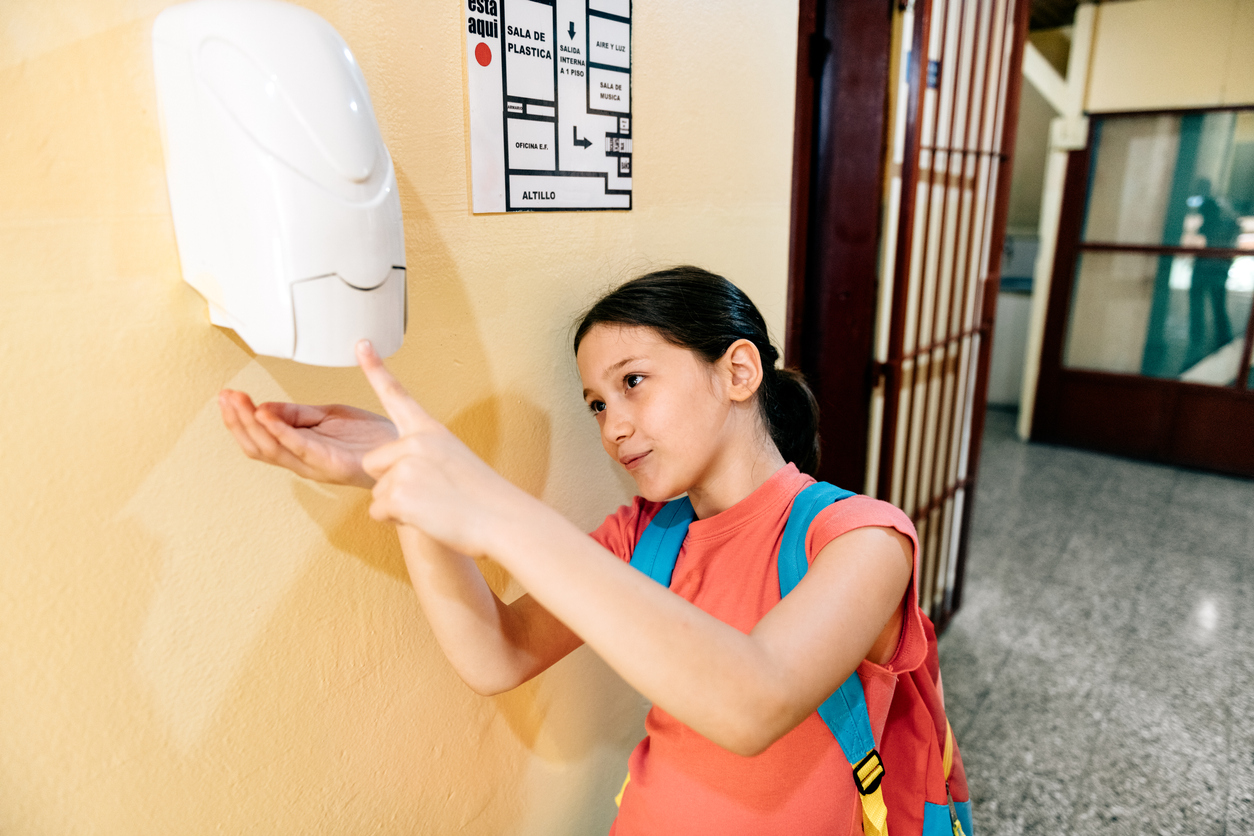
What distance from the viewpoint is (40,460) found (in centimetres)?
60

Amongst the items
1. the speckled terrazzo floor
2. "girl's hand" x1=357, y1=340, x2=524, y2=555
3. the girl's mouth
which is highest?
"girl's hand" x1=357, y1=340, x2=524, y2=555

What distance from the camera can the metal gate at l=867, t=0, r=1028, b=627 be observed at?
1866 millimetres

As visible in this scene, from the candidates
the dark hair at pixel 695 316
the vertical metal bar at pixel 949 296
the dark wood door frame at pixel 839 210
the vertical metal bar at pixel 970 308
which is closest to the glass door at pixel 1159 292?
the vertical metal bar at pixel 970 308

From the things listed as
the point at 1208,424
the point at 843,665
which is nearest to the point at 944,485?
the point at 843,665

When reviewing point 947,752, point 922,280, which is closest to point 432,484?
point 947,752

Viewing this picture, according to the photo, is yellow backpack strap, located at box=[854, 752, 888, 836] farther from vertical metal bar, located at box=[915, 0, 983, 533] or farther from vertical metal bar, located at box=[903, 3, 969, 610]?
vertical metal bar, located at box=[915, 0, 983, 533]

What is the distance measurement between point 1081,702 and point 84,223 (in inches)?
101

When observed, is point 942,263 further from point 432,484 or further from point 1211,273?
point 1211,273

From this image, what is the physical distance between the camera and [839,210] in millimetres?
1742

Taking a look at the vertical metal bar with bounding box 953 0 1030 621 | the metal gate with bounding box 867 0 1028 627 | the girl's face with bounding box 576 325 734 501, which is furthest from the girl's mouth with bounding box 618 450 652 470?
the vertical metal bar with bounding box 953 0 1030 621

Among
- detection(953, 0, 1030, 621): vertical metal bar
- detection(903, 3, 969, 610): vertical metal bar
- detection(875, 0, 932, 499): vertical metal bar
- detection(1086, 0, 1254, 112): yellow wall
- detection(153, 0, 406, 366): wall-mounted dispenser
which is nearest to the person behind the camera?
detection(153, 0, 406, 366): wall-mounted dispenser

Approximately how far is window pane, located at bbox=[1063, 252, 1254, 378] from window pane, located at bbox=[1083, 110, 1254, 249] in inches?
5.3

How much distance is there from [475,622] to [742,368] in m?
0.46

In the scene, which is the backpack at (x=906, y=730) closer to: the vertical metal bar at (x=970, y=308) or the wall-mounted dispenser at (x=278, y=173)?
the wall-mounted dispenser at (x=278, y=173)
